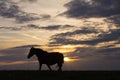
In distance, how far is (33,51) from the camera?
3062 cm

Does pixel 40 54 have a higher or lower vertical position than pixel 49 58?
higher
